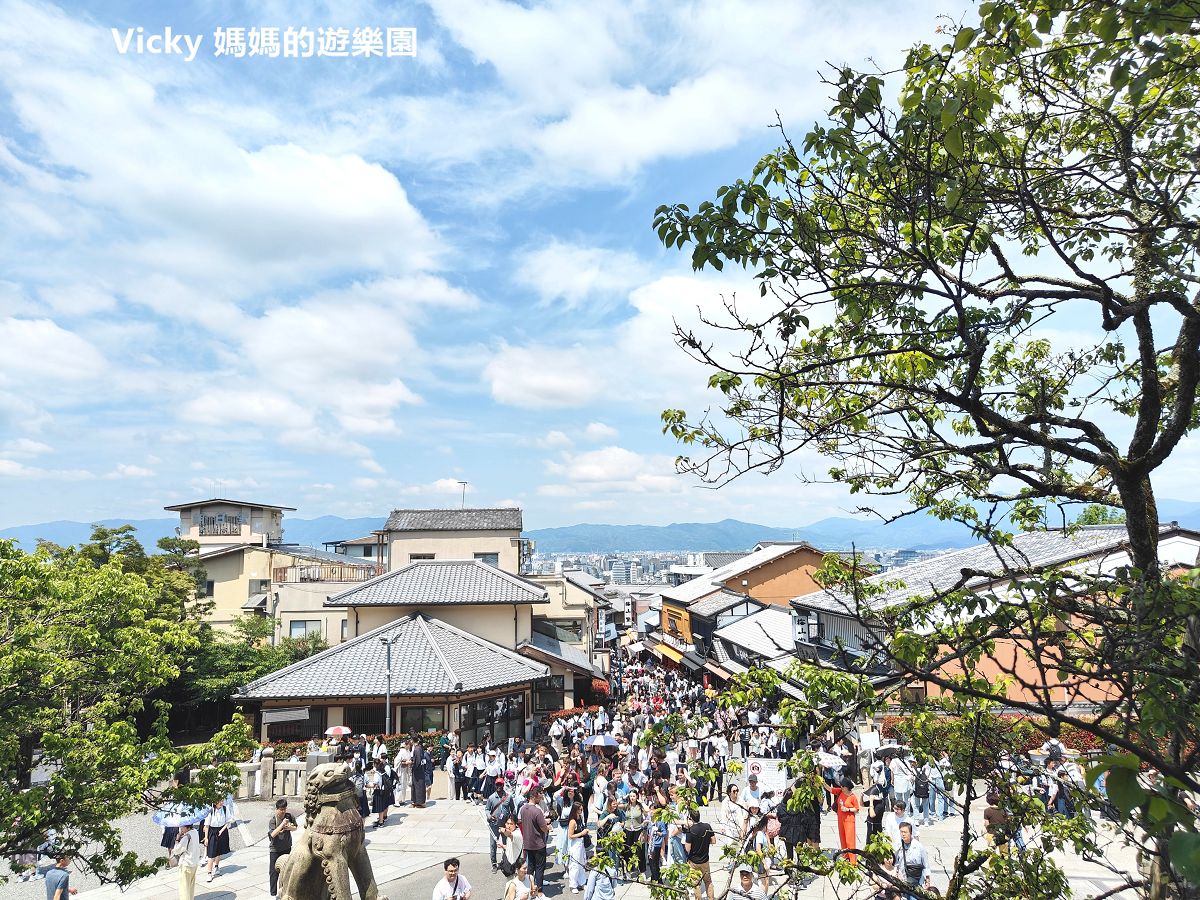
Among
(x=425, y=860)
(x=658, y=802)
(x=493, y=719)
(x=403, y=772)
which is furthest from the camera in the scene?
(x=493, y=719)

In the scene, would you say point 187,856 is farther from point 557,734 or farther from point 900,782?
point 557,734

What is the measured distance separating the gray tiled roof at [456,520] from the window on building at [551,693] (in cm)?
1174

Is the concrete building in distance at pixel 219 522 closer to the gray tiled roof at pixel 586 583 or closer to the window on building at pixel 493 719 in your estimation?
the gray tiled roof at pixel 586 583

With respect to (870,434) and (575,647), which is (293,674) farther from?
(870,434)

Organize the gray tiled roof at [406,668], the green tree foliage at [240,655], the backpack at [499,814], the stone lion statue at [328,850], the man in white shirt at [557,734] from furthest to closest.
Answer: the green tree foliage at [240,655] → the man in white shirt at [557,734] → the gray tiled roof at [406,668] → the backpack at [499,814] → the stone lion statue at [328,850]

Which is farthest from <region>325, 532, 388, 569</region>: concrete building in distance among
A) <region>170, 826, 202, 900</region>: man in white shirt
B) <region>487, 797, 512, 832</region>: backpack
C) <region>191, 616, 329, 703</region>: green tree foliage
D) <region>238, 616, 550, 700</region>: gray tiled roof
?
<region>170, 826, 202, 900</region>: man in white shirt

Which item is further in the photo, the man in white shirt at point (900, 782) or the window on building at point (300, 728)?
the window on building at point (300, 728)

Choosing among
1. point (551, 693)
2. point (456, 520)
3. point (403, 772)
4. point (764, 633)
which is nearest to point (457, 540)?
point (456, 520)

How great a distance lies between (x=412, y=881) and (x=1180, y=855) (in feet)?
56.0

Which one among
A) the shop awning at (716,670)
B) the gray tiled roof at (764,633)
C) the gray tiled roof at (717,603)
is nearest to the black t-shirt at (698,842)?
the gray tiled roof at (764,633)

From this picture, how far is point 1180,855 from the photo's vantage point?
197cm

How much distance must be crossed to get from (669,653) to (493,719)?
117 feet

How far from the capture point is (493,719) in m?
30.2

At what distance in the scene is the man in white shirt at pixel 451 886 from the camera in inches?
434
